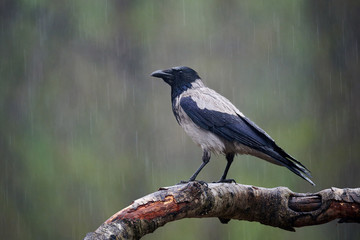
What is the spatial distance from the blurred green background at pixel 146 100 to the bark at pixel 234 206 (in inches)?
135

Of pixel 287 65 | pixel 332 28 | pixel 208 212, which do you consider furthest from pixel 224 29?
pixel 208 212

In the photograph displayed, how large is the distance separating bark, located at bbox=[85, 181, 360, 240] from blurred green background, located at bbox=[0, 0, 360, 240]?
11.3 ft

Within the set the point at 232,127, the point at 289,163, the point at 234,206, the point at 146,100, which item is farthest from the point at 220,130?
the point at 146,100

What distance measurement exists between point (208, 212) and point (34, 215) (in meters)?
4.10

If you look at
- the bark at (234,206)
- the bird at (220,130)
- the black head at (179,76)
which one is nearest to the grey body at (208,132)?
the bird at (220,130)

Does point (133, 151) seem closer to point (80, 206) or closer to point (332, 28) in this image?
point (80, 206)

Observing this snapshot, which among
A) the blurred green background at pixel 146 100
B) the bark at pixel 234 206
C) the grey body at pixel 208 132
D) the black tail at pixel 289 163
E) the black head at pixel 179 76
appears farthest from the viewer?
the blurred green background at pixel 146 100

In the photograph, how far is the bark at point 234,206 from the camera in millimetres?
2189

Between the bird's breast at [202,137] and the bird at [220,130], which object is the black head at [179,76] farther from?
the bird's breast at [202,137]

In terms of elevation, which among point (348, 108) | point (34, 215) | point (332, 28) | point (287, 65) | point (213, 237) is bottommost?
point (213, 237)

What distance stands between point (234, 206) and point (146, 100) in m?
4.31

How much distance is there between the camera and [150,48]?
7.25 meters

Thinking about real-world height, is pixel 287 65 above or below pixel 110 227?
above

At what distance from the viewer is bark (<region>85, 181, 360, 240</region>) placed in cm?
219
